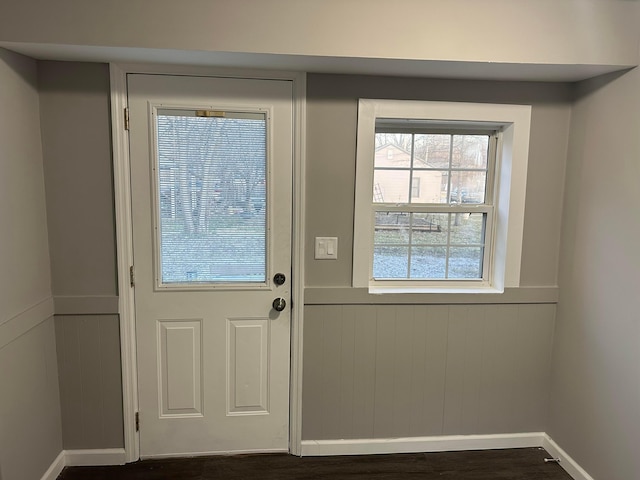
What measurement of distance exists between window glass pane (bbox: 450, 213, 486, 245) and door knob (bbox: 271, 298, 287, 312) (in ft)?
3.18

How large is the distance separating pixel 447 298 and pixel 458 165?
0.72 metres

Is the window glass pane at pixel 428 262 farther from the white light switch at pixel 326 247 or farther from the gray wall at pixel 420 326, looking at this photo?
the white light switch at pixel 326 247

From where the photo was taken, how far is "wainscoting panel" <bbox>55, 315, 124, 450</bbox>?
2.03 metres

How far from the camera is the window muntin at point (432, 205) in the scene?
2180 mm

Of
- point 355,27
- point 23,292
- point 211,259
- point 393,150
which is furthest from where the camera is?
point 393,150

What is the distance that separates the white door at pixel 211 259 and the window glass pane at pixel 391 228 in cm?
49

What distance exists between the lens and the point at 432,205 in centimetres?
220

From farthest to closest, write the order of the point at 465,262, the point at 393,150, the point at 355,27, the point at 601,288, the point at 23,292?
the point at 465,262, the point at 393,150, the point at 601,288, the point at 23,292, the point at 355,27

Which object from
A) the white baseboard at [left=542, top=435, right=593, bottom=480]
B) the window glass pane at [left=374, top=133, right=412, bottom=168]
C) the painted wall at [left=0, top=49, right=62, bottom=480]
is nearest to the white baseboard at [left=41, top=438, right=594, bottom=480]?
the white baseboard at [left=542, top=435, right=593, bottom=480]

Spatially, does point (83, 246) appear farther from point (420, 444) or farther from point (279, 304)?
point (420, 444)

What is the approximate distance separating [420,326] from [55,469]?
1.95 m

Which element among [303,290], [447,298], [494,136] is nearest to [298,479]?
[303,290]

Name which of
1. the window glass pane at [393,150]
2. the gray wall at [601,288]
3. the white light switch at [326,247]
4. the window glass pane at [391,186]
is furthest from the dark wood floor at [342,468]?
the window glass pane at [393,150]

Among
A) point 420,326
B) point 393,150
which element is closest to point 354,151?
point 393,150
